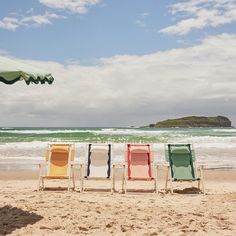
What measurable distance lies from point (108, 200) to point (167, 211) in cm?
134

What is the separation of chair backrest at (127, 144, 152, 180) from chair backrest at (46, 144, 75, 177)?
1.19 metres

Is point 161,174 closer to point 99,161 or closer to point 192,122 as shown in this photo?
point 99,161

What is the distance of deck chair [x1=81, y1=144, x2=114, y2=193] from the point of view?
8.37 m

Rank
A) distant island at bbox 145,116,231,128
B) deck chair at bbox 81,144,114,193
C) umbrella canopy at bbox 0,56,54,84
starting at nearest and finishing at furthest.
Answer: umbrella canopy at bbox 0,56,54,84 < deck chair at bbox 81,144,114,193 < distant island at bbox 145,116,231,128

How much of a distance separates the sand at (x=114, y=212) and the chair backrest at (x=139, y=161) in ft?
1.30

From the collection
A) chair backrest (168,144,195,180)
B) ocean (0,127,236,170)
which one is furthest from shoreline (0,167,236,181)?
chair backrest (168,144,195,180)

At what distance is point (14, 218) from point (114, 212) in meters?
1.45

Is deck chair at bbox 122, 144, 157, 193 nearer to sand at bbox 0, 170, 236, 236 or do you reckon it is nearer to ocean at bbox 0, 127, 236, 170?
sand at bbox 0, 170, 236, 236

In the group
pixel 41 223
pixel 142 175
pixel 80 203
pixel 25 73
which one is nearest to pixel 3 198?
pixel 80 203

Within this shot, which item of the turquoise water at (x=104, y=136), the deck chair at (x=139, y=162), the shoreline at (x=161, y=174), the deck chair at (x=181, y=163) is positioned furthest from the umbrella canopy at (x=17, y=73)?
the turquoise water at (x=104, y=136)

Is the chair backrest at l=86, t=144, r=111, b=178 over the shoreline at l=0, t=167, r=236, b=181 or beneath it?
over

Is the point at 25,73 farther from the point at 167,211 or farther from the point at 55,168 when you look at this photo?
the point at 55,168

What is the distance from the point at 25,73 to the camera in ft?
14.7

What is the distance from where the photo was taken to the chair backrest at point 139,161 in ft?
27.8
